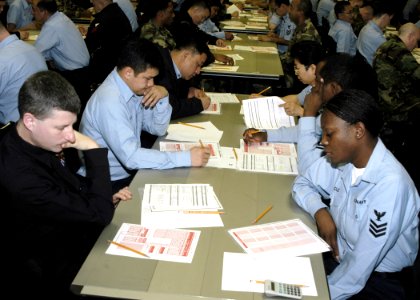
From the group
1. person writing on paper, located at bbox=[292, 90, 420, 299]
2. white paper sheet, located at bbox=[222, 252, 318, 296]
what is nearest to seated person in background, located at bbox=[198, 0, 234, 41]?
person writing on paper, located at bbox=[292, 90, 420, 299]

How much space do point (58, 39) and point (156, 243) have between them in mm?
3199

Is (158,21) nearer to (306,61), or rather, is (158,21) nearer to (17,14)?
(306,61)

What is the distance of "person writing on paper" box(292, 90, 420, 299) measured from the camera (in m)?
1.52

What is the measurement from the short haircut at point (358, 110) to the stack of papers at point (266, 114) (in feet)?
3.62

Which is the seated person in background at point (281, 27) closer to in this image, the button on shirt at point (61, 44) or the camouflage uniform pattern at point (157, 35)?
the camouflage uniform pattern at point (157, 35)

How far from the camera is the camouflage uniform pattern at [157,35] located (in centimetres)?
418

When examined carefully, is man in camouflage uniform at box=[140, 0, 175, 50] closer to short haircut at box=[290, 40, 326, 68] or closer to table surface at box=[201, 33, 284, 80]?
table surface at box=[201, 33, 284, 80]

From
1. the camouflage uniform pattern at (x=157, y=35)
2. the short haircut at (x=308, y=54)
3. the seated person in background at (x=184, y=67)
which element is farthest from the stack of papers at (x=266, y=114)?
the camouflage uniform pattern at (x=157, y=35)

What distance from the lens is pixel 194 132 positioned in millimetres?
2586

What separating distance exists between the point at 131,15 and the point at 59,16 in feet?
5.30

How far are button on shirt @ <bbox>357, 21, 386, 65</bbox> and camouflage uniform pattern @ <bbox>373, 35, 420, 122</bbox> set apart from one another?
77 centimetres

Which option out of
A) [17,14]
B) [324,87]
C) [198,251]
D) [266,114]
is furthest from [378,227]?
[17,14]

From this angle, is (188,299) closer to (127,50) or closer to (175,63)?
(127,50)

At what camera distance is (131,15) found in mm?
5684
